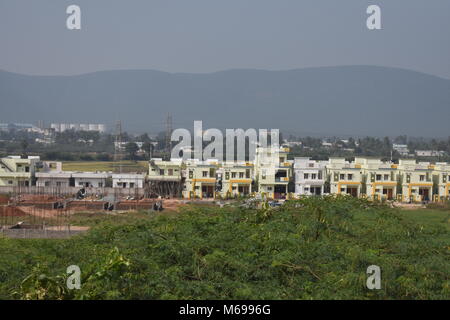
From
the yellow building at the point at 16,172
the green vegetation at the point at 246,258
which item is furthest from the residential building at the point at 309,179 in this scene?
the green vegetation at the point at 246,258

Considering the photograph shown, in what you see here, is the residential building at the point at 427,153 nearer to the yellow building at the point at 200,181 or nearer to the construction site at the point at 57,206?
the yellow building at the point at 200,181

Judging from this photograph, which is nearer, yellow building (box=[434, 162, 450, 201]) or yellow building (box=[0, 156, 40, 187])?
yellow building (box=[0, 156, 40, 187])

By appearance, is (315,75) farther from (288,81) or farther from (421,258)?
(421,258)

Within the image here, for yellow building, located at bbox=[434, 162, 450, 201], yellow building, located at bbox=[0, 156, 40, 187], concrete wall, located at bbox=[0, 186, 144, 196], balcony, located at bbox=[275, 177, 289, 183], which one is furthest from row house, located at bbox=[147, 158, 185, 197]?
yellow building, located at bbox=[434, 162, 450, 201]

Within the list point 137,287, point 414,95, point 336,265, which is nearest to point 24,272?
point 137,287

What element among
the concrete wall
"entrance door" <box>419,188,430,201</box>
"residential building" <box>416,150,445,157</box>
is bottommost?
"entrance door" <box>419,188,430,201</box>

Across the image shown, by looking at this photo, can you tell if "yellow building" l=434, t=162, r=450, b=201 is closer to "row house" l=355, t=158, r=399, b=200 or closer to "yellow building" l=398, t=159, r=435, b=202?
"yellow building" l=398, t=159, r=435, b=202
